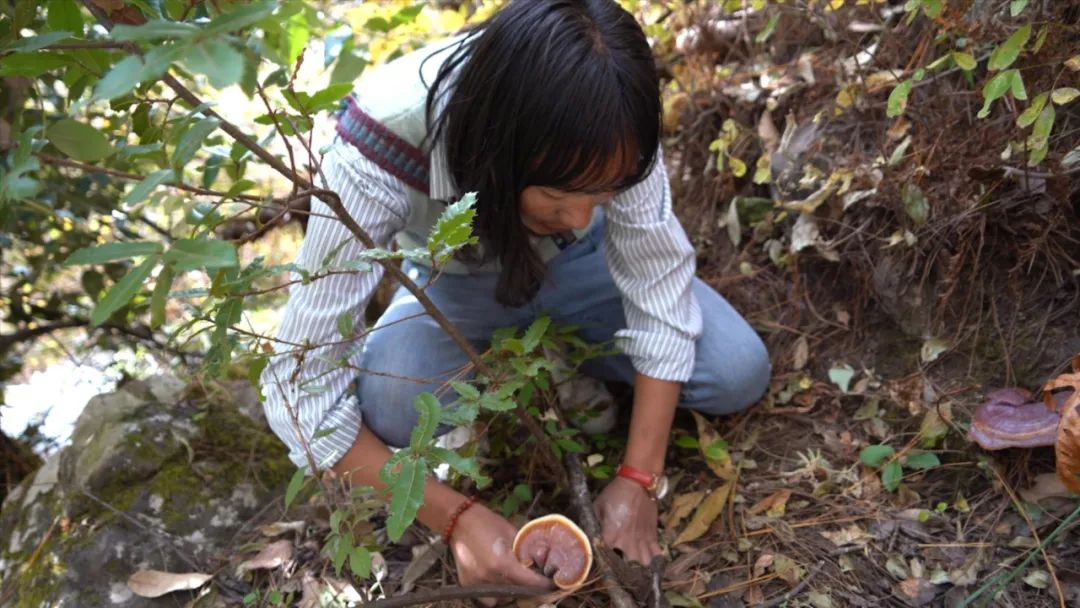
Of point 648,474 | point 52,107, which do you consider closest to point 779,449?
point 648,474

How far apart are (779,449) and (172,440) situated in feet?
4.70

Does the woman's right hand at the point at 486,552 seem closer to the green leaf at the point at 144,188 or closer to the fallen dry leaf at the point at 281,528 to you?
the fallen dry leaf at the point at 281,528

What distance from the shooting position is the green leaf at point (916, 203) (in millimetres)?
1862

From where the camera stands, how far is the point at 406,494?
3.89 ft

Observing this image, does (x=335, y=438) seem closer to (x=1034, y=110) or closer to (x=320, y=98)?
(x=320, y=98)

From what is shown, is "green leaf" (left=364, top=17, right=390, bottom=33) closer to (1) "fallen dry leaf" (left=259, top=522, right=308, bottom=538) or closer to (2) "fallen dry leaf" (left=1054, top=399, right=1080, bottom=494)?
(1) "fallen dry leaf" (left=259, top=522, right=308, bottom=538)

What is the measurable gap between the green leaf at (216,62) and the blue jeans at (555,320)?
1157 millimetres

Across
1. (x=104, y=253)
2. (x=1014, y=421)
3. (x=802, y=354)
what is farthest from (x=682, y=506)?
(x=104, y=253)

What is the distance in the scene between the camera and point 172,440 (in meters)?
2.10

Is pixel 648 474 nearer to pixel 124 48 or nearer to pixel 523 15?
pixel 523 15

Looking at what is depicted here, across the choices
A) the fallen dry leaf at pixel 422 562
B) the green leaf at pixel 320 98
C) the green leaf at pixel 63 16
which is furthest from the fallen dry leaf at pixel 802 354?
the green leaf at pixel 63 16

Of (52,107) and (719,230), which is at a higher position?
(52,107)

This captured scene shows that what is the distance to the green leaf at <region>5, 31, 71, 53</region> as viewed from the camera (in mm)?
981

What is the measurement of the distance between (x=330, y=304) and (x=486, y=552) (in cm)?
54
